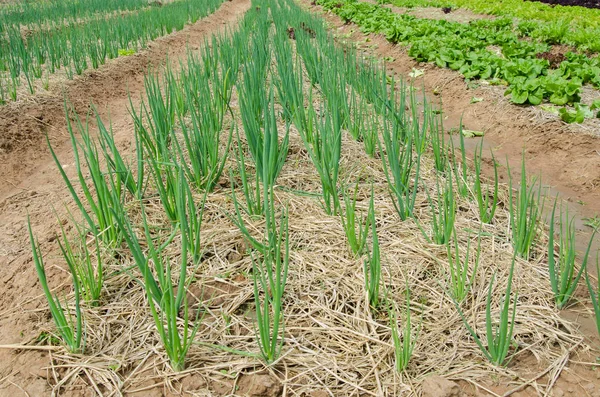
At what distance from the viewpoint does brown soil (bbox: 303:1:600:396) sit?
1.40 metres

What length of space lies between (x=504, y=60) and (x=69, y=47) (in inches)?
197

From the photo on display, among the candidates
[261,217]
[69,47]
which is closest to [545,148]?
[261,217]

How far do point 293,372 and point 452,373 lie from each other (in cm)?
43

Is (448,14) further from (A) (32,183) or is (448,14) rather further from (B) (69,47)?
(A) (32,183)

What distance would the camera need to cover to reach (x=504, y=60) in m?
4.13

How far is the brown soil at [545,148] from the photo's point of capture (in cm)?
140

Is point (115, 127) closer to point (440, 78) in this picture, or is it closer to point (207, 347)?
point (207, 347)

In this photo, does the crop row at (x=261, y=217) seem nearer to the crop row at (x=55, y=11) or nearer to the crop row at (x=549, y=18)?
the crop row at (x=549, y=18)

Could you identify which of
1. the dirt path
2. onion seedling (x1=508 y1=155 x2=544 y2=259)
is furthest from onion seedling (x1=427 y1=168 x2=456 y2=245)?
the dirt path

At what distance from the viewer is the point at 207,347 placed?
1.31 m

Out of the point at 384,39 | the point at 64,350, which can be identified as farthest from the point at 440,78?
the point at 64,350

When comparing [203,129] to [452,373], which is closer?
[452,373]

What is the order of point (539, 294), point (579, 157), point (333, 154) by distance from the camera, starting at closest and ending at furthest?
point (539, 294) → point (333, 154) → point (579, 157)

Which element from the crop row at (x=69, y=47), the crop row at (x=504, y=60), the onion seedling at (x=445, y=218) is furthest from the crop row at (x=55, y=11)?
the onion seedling at (x=445, y=218)
